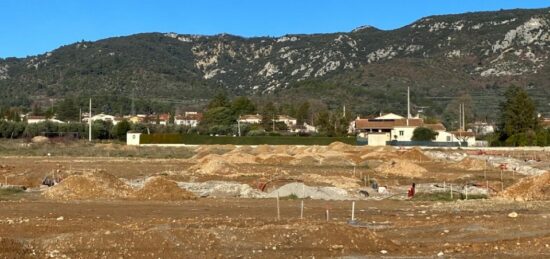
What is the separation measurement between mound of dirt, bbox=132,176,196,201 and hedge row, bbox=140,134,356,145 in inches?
2816

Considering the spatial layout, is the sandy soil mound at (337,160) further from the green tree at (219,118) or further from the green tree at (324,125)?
the green tree at (219,118)

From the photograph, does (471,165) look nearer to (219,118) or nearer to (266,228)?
(266,228)

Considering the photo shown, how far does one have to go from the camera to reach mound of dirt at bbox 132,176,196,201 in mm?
34844

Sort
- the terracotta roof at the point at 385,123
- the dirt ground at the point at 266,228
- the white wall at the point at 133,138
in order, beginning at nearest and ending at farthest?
the dirt ground at the point at 266,228
the white wall at the point at 133,138
the terracotta roof at the point at 385,123

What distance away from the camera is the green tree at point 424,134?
11725 centimetres

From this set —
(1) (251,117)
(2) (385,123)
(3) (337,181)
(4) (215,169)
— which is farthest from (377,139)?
(3) (337,181)

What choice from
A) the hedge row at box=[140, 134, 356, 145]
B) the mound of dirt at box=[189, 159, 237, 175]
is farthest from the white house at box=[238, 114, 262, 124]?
the mound of dirt at box=[189, 159, 237, 175]

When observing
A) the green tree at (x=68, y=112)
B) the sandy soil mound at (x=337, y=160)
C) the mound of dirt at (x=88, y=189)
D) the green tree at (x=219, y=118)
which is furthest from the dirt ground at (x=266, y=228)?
the green tree at (x=68, y=112)

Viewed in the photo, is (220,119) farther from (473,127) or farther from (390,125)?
(473,127)

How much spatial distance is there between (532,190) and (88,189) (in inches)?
846

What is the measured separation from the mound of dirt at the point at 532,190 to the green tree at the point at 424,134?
81702 millimetres

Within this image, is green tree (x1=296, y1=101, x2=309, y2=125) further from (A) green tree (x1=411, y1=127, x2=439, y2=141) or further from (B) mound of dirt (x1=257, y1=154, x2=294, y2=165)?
(B) mound of dirt (x1=257, y1=154, x2=294, y2=165)

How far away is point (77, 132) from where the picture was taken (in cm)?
13412

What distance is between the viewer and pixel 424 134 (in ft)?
385
